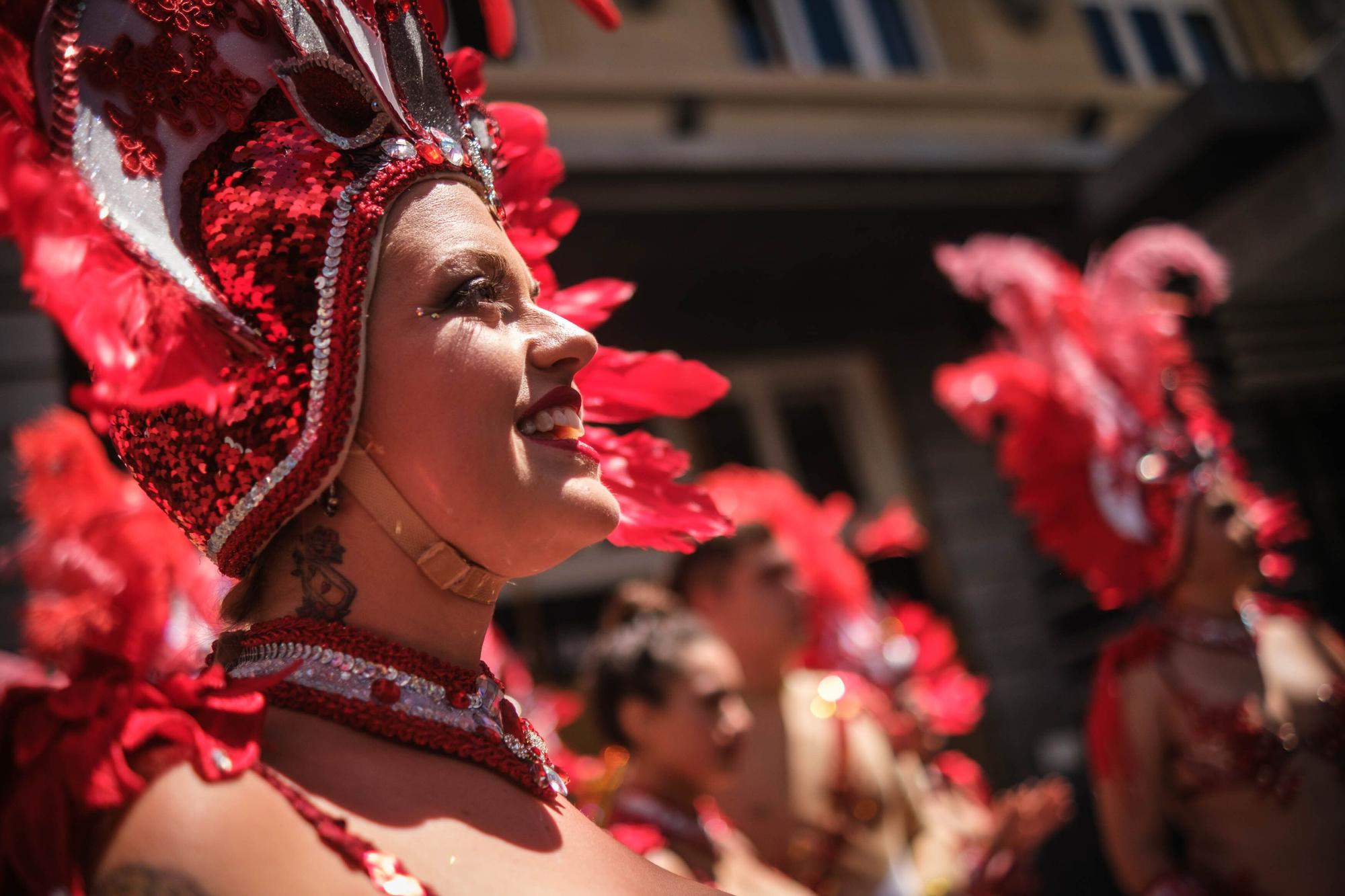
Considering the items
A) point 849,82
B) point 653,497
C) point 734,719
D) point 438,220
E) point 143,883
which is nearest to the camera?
point 143,883

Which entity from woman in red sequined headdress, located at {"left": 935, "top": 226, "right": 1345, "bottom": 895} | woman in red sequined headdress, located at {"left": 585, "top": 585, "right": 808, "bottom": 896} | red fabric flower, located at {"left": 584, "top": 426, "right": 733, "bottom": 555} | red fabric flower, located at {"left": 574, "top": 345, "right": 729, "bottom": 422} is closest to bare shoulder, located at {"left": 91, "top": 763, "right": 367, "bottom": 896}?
red fabric flower, located at {"left": 584, "top": 426, "right": 733, "bottom": 555}

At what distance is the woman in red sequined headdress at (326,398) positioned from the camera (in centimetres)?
117

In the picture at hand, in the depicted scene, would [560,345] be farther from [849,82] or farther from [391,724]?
[849,82]

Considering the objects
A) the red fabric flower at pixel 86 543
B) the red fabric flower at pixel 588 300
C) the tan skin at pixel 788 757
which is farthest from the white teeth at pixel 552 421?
the tan skin at pixel 788 757

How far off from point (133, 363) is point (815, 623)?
3963 mm

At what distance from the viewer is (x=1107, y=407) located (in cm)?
363

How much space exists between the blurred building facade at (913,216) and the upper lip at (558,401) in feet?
13.4

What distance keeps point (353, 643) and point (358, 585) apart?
0.07m

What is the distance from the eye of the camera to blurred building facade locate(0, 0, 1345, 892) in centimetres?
561

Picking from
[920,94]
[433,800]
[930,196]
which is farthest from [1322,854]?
[920,94]

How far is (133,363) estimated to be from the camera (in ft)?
3.67

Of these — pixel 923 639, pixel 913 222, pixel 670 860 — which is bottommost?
pixel 923 639

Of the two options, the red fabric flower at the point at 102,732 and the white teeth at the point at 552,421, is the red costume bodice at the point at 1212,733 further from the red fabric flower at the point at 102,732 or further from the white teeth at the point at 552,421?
the red fabric flower at the point at 102,732

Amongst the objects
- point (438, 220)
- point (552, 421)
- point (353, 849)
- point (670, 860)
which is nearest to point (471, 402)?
point (552, 421)
